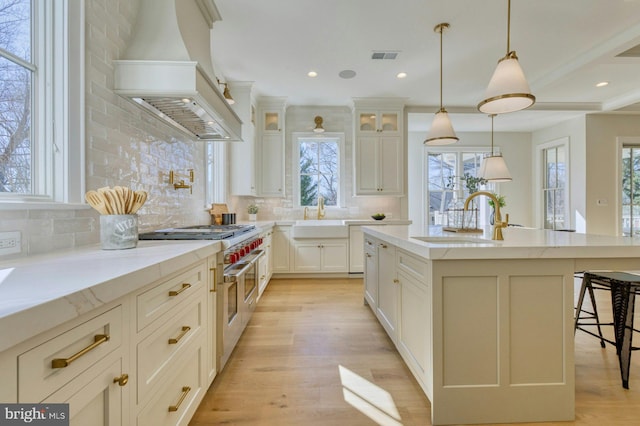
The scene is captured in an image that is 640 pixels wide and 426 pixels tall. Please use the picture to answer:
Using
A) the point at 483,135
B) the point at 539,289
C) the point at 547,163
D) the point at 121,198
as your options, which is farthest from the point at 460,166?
the point at 121,198

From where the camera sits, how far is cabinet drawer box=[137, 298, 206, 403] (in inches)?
39.4

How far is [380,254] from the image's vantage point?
2.51 metres

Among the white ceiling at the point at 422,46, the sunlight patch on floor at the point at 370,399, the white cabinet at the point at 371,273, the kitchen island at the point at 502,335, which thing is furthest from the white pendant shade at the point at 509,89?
the sunlight patch on floor at the point at 370,399

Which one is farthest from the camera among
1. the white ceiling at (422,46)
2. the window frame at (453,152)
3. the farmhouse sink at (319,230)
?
the window frame at (453,152)

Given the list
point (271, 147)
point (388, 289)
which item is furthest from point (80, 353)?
point (271, 147)

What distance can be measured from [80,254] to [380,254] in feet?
6.51

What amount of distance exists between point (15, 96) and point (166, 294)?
1047 millimetres

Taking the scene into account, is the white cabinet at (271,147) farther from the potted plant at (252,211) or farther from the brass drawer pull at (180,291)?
the brass drawer pull at (180,291)

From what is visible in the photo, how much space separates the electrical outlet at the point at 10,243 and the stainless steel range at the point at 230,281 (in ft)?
1.96

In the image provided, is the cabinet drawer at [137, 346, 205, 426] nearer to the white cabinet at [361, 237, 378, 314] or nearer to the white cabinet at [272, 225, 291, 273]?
the white cabinet at [361, 237, 378, 314]

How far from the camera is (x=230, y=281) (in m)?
1.95

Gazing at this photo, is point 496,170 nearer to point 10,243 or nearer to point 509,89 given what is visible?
point 509,89

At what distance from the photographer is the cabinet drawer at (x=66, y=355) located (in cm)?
58

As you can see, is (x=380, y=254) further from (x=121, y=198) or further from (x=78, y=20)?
(x=78, y=20)
